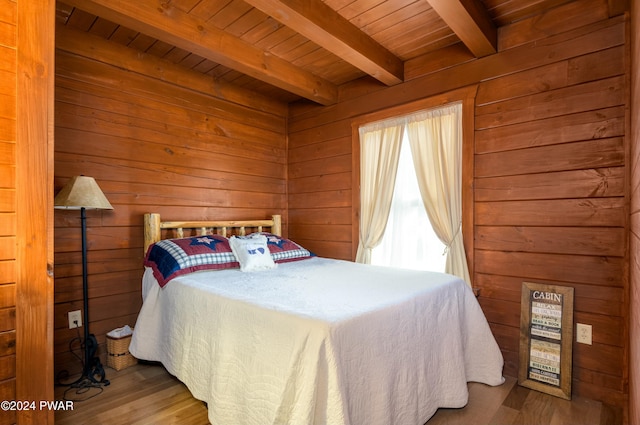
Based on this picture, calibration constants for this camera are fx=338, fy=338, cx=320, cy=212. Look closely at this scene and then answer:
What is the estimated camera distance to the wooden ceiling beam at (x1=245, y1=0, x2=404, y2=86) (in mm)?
1934

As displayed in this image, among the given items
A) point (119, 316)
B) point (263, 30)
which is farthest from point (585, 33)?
point (119, 316)

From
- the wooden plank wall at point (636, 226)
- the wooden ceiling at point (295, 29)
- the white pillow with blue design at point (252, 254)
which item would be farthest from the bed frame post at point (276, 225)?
the wooden plank wall at point (636, 226)

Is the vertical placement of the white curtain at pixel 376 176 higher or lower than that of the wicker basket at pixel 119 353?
higher

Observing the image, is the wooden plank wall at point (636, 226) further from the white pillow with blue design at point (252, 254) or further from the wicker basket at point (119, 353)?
the wicker basket at point (119, 353)

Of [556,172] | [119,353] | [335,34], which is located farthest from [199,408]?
[556,172]

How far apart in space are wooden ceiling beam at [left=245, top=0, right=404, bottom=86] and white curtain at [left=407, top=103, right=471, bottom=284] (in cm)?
47

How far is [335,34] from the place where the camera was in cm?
221

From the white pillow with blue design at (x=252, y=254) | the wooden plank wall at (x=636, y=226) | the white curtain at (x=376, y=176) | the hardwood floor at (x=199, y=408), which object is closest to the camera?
the wooden plank wall at (x=636, y=226)

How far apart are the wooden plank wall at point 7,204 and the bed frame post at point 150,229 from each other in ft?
4.17

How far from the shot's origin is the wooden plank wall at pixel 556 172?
199 cm

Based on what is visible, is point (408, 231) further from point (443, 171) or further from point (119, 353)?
point (119, 353)

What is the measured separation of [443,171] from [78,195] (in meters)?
2.55

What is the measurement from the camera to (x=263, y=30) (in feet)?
7.92

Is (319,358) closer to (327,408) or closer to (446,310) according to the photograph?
(327,408)
